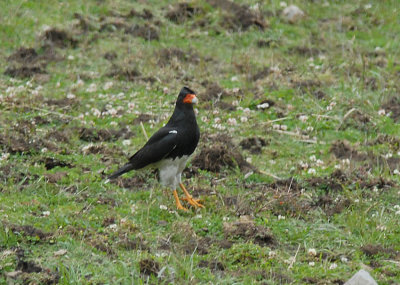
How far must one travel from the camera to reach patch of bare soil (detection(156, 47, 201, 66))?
13609 millimetres

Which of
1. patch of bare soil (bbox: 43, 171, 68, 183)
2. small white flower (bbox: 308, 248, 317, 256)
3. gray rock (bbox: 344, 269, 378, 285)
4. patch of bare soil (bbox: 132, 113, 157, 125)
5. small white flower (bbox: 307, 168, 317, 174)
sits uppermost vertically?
gray rock (bbox: 344, 269, 378, 285)

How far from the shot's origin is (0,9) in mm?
15016

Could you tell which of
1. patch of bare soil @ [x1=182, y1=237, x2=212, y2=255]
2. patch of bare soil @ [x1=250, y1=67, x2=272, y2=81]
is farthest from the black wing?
patch of bare soil @ [x1=250, y1=67, x2=272, y2=81]

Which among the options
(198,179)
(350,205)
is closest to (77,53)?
(198,179)

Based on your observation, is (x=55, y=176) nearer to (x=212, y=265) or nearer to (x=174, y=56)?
(x=212, y=265)

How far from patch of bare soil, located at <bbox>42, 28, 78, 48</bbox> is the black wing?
615 centimetres

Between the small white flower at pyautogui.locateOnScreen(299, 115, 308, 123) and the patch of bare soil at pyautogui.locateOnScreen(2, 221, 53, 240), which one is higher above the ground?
the patch of bare soil at pyautogui.locateOnScreen(2, 221, 53, 240)

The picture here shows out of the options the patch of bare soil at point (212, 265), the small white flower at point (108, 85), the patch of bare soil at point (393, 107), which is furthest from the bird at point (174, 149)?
the patch of bare soil at point (393, 107)

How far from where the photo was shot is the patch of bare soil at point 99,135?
423 inches

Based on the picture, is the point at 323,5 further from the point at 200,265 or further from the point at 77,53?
the point at 200,265

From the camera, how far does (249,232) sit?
7496 mm

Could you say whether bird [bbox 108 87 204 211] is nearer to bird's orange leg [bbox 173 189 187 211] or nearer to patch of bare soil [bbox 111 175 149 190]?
bird's orange leg [bbox 173 189 187 211]

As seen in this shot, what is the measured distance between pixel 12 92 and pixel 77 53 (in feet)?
7.69

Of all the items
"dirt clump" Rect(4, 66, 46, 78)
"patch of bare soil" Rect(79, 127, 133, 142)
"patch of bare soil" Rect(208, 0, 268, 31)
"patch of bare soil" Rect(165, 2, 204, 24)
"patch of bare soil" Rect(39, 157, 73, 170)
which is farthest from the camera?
"patch of bare soil" Rect(165, 2, 204, 24)
